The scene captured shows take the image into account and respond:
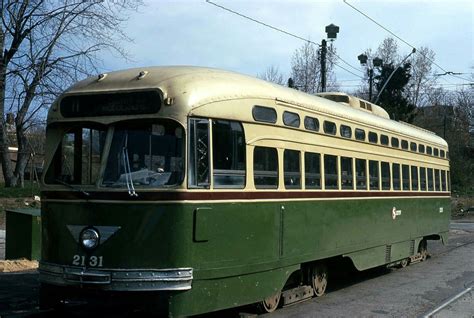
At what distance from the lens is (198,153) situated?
624cm

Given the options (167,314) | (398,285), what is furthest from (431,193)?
(167,314)

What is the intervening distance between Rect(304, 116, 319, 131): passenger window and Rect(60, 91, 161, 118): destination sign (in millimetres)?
2631

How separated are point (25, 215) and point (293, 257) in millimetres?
5771

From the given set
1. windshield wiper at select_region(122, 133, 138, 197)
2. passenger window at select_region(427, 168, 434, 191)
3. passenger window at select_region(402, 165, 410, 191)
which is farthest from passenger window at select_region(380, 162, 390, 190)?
windshield wiper at select_region(122, 133, 138, 197)

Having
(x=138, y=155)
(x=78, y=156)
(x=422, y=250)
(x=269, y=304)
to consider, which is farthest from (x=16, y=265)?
(x=422, y=250)

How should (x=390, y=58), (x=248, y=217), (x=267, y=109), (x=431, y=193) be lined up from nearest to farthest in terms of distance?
(x=248, y=217) → (x=267, y=109) → (x=431, y=193) → (x=390, y=58)

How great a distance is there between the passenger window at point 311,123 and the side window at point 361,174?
1.63 metres

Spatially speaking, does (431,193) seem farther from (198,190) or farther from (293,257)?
(198,190)

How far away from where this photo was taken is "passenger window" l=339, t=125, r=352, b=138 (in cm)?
918

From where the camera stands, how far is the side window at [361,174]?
9695 mm

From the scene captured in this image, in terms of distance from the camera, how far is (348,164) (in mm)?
9352

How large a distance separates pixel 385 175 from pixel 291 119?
12.8ft

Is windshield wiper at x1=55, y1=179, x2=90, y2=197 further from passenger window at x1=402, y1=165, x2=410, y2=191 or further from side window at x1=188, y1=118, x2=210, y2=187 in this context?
passenger window at x1=402, y1=165, x2=410, y2=191

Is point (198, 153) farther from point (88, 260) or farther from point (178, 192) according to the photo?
point (88, 260)
